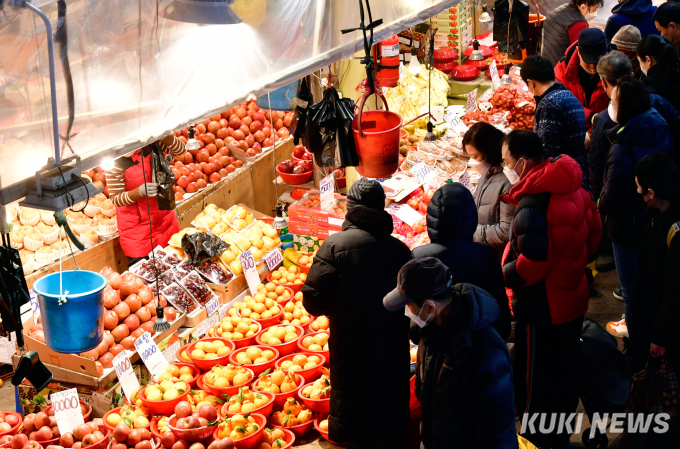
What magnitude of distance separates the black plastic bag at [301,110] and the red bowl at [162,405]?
1623 millimetres

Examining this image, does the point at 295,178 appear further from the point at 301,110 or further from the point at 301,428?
the point at 301,428

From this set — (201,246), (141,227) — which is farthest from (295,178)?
(201,246)

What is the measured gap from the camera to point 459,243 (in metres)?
3.47

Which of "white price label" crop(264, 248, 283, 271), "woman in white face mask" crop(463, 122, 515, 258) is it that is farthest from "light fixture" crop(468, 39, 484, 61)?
"woman in white face mask" crop(463, 122, 515, 258)

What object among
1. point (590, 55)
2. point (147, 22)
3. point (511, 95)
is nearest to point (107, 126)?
point (147, 22)

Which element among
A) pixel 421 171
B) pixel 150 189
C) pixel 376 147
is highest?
pixel 376 147

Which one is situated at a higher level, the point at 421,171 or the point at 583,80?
the point at 583,80

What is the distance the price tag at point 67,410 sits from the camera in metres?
3.80

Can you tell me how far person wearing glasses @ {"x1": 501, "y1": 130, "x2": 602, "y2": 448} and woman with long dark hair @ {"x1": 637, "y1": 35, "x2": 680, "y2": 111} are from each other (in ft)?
7.52

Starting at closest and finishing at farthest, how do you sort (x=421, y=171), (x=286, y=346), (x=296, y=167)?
(x=286, y=346)
(x=421, y=171)
(x=296, y=167)

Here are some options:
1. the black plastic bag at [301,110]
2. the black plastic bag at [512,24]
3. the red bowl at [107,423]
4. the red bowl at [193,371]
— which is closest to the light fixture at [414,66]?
the black plastic bag at [512,24]

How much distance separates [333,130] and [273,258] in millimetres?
2038

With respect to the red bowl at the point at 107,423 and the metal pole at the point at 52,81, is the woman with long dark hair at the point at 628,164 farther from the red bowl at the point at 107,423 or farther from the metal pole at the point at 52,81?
the metal pole at the point at 52,81

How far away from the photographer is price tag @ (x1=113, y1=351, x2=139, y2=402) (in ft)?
12.9
